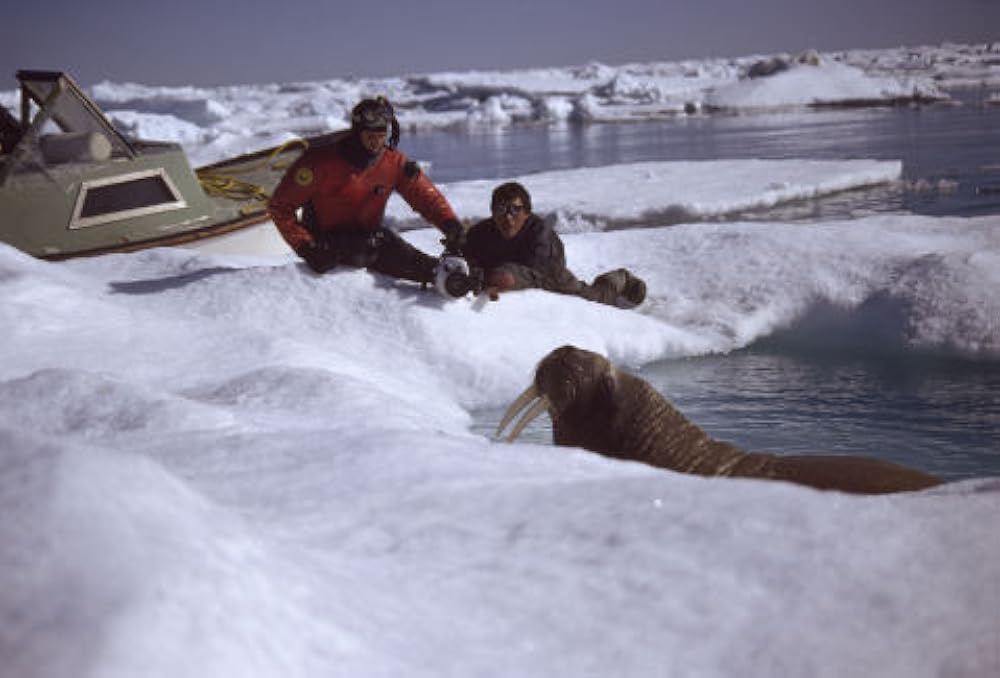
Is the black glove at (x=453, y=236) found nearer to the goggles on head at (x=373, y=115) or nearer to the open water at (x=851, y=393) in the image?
the goggles on head at (x=373, y=115)

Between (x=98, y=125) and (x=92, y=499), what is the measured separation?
563cm

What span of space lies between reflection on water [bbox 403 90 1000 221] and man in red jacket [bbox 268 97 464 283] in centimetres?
491

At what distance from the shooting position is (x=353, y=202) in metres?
4.07

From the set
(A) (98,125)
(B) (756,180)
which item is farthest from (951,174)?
(A) (98,125)

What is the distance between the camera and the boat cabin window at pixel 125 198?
5340 millimetres

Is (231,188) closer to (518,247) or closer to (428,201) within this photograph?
(428,201)

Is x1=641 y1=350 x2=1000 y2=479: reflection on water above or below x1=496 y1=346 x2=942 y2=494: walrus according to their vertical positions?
below

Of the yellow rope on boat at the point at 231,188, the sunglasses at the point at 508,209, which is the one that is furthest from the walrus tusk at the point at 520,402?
the yellow rope on boat at the point at 231,188

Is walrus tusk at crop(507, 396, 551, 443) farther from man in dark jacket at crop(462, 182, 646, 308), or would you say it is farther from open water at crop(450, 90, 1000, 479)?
man in dark jacket at crop(462, 182, 646, 308)

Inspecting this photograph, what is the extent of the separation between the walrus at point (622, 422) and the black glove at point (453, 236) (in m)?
1.46

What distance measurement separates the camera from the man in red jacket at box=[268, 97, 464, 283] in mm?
3910

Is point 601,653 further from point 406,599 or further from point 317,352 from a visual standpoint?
point 317,352

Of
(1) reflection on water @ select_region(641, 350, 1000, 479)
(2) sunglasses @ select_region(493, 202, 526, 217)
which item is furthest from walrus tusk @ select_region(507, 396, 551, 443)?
(2) sunglasses @ select_region(493, 202, 526, 217)

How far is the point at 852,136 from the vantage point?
1611 cm
